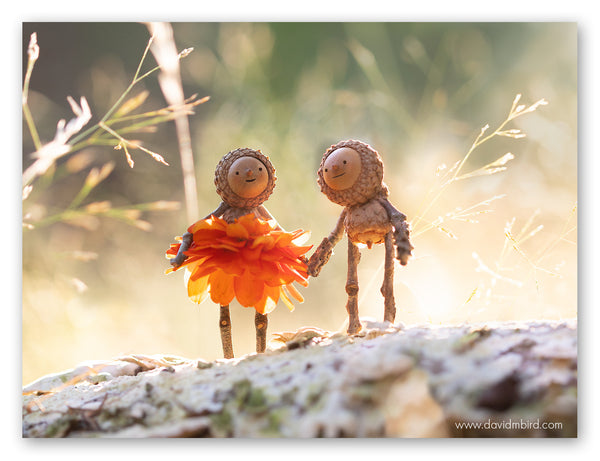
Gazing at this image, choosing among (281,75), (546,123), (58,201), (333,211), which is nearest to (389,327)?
(333,211)

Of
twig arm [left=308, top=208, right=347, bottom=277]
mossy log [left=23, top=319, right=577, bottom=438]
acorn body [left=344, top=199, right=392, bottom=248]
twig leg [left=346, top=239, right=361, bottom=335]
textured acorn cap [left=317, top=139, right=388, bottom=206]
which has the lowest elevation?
mossy log [left=23, top=319, right=577, bottom=438]

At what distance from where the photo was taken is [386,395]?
0.90 meters

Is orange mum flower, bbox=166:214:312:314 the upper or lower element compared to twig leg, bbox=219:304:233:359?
upper

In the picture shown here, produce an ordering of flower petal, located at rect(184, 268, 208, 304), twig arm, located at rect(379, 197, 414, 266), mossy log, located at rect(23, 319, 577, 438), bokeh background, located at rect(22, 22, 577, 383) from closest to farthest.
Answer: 1. mossy log, located at rect(23, 319, 577, 438)
2. twig arm, located at rect(379, 197, 414, 266)
3. flower petal, located at rect(184, 268, 208, 304)
4. bokeh background, located at rect(22, 22, 577, 383)

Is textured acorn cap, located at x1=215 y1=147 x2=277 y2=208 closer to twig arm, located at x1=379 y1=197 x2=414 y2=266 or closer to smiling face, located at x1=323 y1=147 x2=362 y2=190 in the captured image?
smiling face, located at x1=323 y1=147 x2=362 y2=190

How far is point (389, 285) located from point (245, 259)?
0.32 metres

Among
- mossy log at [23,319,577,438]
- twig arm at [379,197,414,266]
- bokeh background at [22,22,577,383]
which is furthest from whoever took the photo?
bokeh background at [22,22,577,383]

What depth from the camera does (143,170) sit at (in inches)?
75.5

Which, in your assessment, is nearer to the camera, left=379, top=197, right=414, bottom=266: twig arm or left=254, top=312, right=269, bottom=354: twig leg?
left=379, top=197, right=414, bottom=266: twig arm

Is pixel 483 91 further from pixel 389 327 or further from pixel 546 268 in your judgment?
pixel 389 327

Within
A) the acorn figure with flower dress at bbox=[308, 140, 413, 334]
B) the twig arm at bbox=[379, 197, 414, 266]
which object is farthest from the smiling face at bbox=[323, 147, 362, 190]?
the twig arm at bbox=[379, 197, 414, 266]

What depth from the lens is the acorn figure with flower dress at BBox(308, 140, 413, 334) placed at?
→ 1.15m

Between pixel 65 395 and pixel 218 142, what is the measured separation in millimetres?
967

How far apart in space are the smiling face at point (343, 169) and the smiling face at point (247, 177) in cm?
15
